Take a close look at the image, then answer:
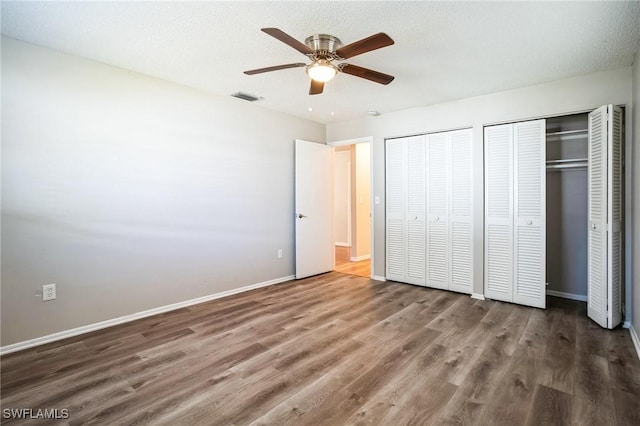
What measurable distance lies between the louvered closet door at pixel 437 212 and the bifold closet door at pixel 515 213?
19.1 inches

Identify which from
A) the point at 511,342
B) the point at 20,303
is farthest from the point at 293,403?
the point at 20,303

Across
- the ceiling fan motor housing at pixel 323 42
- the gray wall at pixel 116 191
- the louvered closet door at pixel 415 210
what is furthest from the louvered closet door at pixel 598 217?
the gray wall at pixel 116 191

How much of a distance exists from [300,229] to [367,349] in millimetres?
2466

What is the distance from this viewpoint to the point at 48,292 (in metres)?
2.68

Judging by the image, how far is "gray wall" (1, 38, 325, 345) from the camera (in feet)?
8.36

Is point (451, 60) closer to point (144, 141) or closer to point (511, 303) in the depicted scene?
point (511, 303)

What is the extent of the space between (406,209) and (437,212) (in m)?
0.43

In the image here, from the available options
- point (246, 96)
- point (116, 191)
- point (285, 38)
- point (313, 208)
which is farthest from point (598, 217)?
point (116, 191)

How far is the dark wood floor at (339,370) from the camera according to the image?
1787mm

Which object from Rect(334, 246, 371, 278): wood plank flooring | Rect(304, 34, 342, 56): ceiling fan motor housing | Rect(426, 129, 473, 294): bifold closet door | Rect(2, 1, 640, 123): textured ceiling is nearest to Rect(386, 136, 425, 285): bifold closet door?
Rect(426, 129, 473, 294): bifold closet door

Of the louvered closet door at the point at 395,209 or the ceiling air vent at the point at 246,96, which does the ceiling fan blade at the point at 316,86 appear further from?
the louvered closet door at the point at 395,209

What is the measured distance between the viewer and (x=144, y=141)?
10.6 feet

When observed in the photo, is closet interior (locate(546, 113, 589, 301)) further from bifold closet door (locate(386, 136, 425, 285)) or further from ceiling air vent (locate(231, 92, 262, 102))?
ceiling air vent (locate(231, 92, 262, 102))

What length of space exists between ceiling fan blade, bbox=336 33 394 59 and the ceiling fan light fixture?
0.15 m
